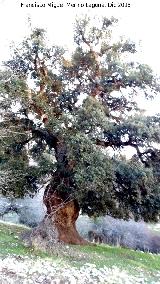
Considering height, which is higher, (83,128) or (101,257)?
(83,128)

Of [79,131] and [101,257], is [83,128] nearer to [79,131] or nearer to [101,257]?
[79,131]

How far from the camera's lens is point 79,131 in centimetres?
2028

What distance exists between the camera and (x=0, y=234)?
20.7 m

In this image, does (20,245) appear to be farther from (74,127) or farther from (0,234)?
(74,127)

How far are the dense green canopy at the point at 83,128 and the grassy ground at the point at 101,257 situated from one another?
243 centimetres

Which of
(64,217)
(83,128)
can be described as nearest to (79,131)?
(83,128)

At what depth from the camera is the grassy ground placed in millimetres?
17156

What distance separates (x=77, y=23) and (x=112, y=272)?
1418 cm

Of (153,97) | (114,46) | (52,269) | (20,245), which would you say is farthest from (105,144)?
(52,269)

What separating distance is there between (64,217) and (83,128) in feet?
19.5

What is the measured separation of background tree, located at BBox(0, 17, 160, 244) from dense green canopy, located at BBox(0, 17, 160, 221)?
0.17 ft

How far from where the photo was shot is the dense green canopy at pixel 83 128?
20297 millimetres

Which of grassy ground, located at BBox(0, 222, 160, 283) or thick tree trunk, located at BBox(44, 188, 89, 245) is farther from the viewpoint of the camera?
thick tree trunk, located at BBox(44, 188, 89, 245)

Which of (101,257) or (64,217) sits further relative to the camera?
(64,217)
